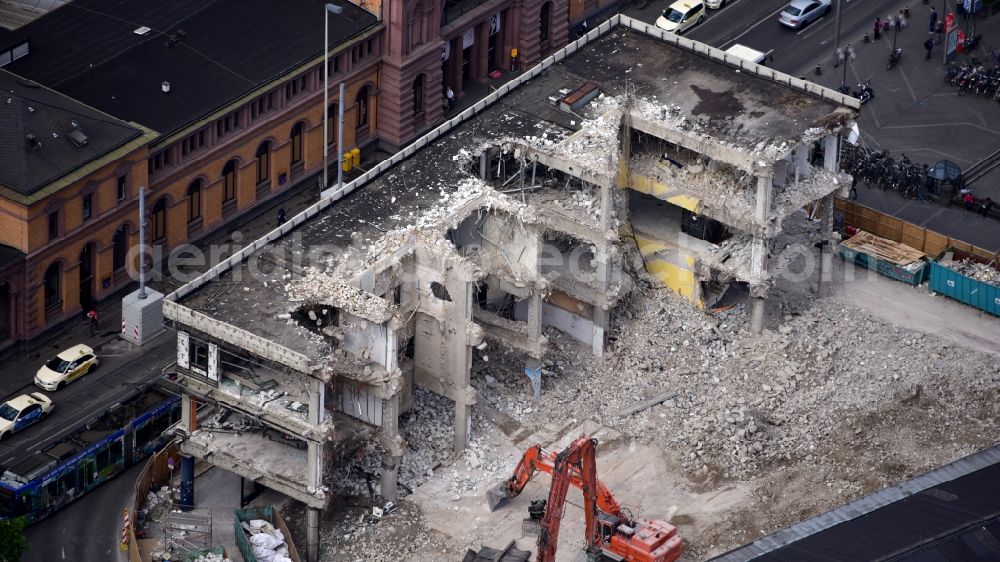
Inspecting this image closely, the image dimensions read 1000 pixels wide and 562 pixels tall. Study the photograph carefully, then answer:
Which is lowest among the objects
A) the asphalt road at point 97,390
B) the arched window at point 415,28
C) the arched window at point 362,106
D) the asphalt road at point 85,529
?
the asphalt road at point 85,529

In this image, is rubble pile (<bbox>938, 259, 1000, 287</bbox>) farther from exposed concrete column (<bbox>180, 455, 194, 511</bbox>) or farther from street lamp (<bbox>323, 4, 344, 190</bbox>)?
exposed concrete column (<bbox>180, 455, 194, 511</bbox>)

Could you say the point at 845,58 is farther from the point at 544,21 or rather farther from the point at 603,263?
the point at 603,263

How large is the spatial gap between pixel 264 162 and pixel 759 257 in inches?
1318

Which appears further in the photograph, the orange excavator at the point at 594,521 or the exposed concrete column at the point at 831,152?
the exposed concrete column at the point at 831,152

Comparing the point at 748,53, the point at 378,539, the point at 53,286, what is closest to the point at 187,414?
the point at 378,539

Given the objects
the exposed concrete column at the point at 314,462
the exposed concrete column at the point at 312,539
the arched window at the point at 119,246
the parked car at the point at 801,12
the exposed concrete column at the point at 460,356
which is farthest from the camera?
the parked car at the point at 801,12

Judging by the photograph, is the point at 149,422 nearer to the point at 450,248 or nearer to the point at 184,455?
the point at 184,455

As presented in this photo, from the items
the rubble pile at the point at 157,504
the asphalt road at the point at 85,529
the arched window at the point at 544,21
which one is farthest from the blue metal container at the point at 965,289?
the asphalt road at the point at 85,529

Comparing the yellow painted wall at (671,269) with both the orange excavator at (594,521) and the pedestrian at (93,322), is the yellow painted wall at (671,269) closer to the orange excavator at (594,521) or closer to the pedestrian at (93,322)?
the orange excavator at (594,521)

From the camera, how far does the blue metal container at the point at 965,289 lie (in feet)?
493

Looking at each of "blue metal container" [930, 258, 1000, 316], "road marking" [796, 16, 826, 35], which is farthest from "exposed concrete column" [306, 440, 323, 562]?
"road marking" [796, 16, 826, 35]

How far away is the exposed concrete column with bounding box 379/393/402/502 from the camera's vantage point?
130m

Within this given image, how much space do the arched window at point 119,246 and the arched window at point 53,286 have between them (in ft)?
13.2

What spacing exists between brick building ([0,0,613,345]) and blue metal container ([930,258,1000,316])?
118ft
